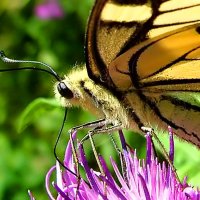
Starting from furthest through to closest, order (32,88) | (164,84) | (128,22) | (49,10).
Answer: (49,10)
(32,88)
(164,84)
(128,22)

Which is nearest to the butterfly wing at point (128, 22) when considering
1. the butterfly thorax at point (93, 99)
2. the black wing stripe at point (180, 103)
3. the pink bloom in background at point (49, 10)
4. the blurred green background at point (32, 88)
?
the butterfly thorax at point (93, 99)

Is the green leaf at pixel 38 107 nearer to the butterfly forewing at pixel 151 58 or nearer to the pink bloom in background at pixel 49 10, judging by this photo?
the butterfly forewing at pixel 151 58

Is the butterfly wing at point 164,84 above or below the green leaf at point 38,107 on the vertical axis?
below

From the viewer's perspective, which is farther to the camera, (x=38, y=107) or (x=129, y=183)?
(x=38, y=107)

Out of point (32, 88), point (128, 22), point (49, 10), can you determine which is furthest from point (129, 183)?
point (49, 10)

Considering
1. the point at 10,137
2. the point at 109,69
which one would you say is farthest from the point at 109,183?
the point at 10,137

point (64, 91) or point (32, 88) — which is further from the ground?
point (32, 88)

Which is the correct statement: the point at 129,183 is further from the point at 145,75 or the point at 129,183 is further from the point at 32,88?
the point at 32,88
